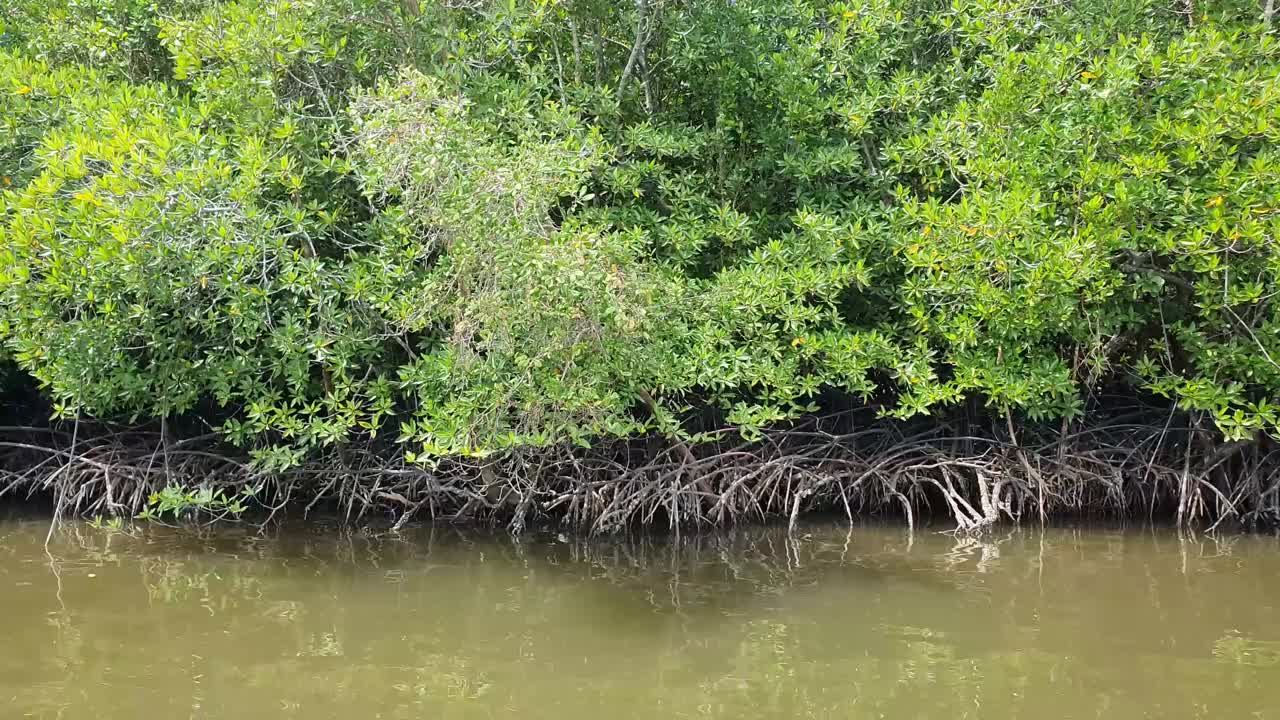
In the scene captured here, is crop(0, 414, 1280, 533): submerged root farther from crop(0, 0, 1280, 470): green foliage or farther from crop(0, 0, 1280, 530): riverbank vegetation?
crop(0, 0, 1280, 470): green foliage

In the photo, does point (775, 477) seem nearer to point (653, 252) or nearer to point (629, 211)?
point (653, 252)

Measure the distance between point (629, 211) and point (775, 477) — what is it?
1.77m

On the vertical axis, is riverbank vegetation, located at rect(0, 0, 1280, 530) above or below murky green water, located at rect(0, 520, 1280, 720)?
above

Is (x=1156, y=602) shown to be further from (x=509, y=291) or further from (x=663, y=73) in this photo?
(x=663, y=73)

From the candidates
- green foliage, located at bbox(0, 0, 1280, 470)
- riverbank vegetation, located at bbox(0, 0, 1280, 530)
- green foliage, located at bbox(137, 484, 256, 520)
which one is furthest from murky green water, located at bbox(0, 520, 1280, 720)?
green foliage, located at bbox(0, 0, 1280, 470)

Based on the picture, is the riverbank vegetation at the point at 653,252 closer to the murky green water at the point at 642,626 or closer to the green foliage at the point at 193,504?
the green foliage at the point at 193,504

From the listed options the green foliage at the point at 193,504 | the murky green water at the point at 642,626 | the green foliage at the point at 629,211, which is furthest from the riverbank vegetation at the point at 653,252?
the murky green water at the point at 642,626

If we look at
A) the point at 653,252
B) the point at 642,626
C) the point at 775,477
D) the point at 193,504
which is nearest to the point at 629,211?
the point at 653,252

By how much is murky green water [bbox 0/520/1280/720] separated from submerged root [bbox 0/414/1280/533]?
276 millimetres

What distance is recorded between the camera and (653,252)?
5.68 metres

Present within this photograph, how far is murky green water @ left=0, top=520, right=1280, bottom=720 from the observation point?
3568 millimetres

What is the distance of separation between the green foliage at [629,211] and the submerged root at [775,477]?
330mm

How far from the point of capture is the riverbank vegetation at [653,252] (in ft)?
16.2

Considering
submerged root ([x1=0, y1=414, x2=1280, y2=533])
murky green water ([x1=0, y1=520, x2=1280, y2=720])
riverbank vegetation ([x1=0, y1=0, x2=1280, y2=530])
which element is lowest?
murky green water ([x1=0, y1=520, x2=1280, y2=720])
